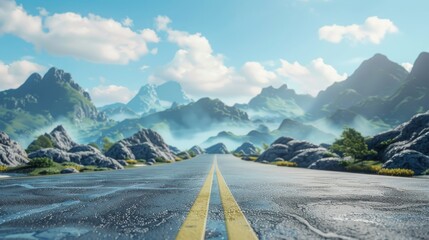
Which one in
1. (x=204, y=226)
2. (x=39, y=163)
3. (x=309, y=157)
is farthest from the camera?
(x=309, y=157)

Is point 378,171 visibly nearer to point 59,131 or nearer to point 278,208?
point 278,208

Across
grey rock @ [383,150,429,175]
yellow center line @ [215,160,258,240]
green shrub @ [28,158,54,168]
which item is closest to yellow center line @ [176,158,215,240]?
yellow center line @ [215,160,258,240]

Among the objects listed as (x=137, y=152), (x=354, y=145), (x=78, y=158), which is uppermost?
(x=354, y=145)

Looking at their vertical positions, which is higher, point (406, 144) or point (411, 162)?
point (406, 144)

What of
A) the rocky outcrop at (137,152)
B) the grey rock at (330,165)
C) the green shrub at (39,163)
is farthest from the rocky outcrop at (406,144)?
the rocky outcrop at (137,152)

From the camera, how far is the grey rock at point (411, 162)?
27.9 m

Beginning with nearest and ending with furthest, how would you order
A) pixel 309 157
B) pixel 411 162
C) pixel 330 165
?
pixel 411 162, pixel 330 165, pixel 309 157

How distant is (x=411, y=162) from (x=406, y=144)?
595 inches

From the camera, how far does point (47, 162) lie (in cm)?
2919

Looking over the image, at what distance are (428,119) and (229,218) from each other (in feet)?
178

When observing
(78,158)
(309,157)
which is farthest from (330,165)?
(78,158)

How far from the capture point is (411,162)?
93.7ft

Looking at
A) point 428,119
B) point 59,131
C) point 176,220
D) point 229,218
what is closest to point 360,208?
point 229,218

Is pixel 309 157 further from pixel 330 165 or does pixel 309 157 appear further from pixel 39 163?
pixel 39 163
